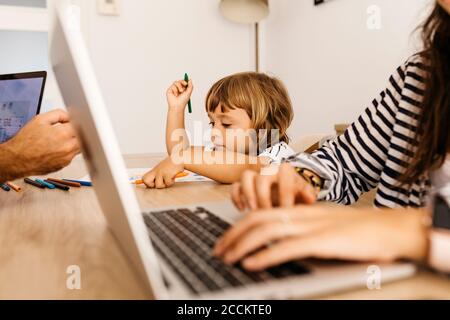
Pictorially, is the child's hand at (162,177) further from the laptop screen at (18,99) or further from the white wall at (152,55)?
the white wall at (152,55)

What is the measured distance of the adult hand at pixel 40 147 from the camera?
0.75m

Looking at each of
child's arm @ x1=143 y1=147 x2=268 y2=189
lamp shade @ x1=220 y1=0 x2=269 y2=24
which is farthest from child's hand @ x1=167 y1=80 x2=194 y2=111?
lamp shade @ x1=220 y1=0 x2=269 y2=24

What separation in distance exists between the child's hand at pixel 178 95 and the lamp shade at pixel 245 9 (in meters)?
1.14

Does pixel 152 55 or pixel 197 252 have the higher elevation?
pixel 152 55

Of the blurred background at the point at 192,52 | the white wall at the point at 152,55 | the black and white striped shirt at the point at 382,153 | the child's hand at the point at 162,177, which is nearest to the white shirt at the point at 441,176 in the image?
the black and white striped shirt at the point at 382,153

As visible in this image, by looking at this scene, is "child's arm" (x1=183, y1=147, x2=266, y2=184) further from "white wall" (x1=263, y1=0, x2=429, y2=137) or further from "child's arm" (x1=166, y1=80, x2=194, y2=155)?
"white wall" (x1=263, y1=0, x2=429, y2=137)

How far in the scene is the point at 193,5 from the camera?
8.48 feet

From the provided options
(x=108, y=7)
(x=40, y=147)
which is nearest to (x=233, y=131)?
(x=40, y=147)

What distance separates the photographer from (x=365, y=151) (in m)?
0.82

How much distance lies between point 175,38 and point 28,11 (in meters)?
0.85

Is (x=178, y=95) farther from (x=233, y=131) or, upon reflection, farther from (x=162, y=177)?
(x=162, y=177)

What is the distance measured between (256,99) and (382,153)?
25.5 inches

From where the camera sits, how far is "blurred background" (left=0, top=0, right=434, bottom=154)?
202cm

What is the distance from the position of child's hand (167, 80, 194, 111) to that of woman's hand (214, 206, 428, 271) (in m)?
1.04
